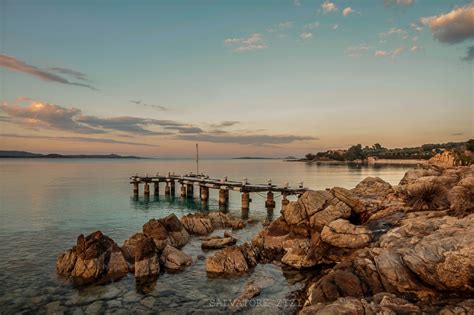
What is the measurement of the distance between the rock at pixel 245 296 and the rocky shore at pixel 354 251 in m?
0.05

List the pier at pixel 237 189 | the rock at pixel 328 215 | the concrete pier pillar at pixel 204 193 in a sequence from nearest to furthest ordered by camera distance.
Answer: the rock at pixel 328 215 < the pier at pixel 237 189 < the concrete pier pillar at pixel 204 193

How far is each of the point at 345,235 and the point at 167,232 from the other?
43.7 feet

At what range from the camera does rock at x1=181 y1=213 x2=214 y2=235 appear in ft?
93.3

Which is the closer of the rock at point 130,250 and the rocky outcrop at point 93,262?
the rocky outcrop at point 93,262

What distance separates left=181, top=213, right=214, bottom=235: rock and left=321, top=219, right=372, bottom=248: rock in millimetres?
12535

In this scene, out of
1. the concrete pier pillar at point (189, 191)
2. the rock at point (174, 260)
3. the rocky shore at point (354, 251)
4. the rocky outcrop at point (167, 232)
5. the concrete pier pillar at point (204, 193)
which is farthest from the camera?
the concrete pier pillar at point (189, 191)

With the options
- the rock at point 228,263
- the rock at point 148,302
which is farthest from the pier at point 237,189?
the rock at point 148,302

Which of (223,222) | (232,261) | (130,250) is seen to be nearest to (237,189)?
(223,222)

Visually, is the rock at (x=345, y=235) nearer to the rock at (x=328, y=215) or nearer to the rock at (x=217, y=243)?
the rock at (x=328, y=215)

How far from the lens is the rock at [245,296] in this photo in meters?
14.6

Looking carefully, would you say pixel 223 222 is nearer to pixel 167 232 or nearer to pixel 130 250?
pixel 167 232

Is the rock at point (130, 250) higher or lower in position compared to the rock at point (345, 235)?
lower

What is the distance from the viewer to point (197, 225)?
1137 inches

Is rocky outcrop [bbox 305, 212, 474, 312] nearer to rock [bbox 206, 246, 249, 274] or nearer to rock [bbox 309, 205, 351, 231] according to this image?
rock [bbox 309, 205, 351, 231]
